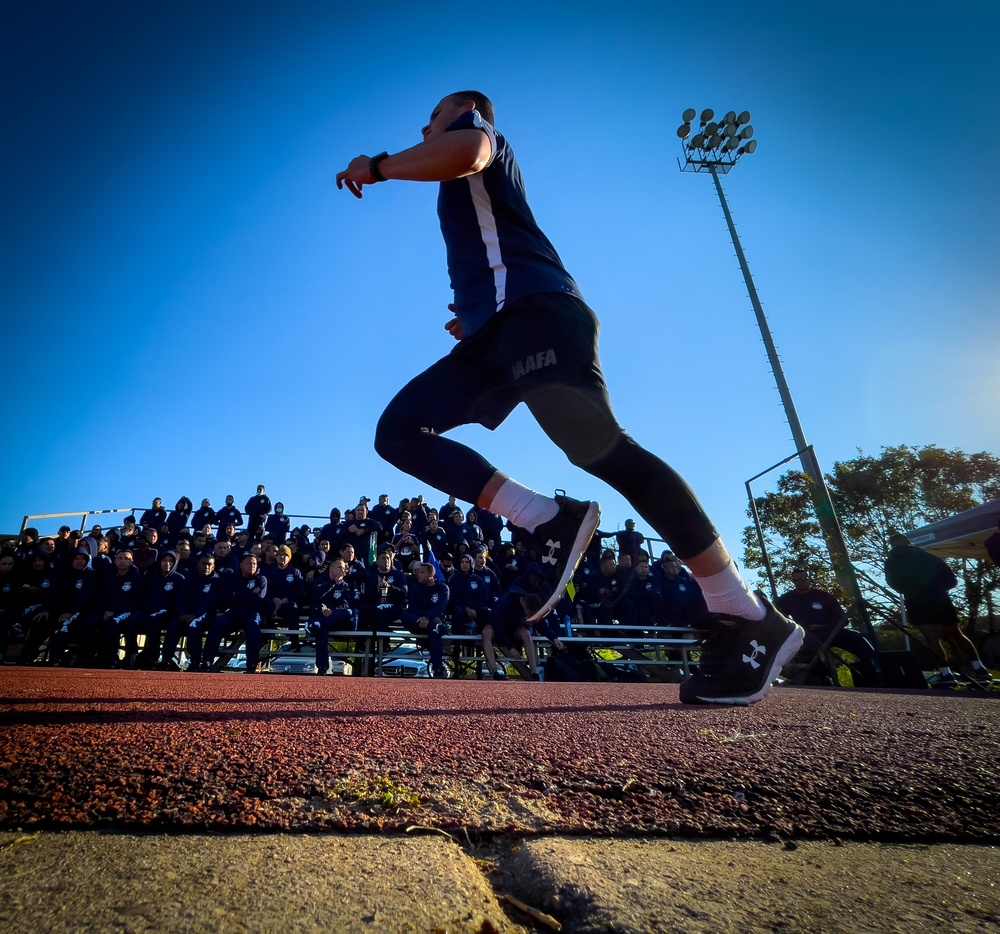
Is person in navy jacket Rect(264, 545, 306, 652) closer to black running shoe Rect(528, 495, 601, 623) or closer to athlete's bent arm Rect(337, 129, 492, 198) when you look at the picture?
black running shoe Rect(528, 495, 601, 623)

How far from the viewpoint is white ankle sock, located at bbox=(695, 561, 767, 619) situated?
2.10m

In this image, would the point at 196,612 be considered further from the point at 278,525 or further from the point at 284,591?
the point at 278,525

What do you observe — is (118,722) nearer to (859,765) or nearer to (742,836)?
(742,836)

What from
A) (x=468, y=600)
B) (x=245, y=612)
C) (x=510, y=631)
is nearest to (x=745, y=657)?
(x=510, y=631)

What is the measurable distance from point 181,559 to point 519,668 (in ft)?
19.5

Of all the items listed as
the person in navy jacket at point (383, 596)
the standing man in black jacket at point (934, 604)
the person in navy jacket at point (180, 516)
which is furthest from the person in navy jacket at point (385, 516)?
the standing man in black jacket at point (934, 604)

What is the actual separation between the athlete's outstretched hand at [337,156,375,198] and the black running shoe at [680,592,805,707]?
6.90ft

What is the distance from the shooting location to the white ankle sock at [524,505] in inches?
84.9

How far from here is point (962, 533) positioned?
9.22m

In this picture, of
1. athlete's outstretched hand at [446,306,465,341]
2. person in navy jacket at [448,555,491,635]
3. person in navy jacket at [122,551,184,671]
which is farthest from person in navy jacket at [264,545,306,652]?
athlete's outstretched hand at [446,306,465,341]

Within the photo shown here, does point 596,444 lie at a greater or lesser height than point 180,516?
lesser

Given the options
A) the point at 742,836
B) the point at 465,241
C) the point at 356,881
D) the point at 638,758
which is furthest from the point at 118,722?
the point at 465,241

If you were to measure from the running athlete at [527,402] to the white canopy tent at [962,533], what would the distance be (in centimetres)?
919

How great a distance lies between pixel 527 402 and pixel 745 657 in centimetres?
125
